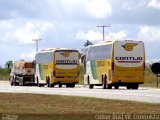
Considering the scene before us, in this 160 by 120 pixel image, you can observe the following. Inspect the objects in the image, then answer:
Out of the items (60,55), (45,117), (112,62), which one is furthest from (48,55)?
(45,117)

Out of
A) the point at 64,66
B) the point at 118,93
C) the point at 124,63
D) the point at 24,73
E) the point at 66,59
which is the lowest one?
the point at 118,93

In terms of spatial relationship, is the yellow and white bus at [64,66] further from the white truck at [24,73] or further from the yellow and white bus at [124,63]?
the white truck at [24,73]

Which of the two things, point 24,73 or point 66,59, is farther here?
point 24,73

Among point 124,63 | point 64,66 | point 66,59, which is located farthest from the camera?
point 64,66

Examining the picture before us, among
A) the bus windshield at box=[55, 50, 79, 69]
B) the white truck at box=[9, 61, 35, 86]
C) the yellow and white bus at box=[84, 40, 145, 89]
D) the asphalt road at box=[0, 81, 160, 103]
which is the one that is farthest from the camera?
the white truck at box=[9, 61, 35, 86]

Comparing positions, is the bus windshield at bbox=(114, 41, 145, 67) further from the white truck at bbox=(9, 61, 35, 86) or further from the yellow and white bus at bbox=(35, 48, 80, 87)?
the white truck at bbox=(9, 61, 35, 86)

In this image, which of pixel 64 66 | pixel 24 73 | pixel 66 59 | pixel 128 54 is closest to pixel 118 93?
pixel 128 54

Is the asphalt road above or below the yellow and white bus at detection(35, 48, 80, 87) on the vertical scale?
below

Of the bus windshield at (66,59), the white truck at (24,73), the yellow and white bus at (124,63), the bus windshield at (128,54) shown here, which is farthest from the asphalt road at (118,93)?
the white truck at (24,73)

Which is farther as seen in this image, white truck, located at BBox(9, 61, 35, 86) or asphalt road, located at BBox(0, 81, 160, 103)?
white truck, located at BBox(9, 61, 35, 86)

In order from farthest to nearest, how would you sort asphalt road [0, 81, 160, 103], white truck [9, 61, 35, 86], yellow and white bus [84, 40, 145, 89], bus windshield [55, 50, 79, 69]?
1. white truck [9, 61, 35, 86]
2. bus windshield [55, 50, 79, 69]
3. yellow and white bus [84, 40, 145, 89]
4. asphalt road [0, 81, 160, 103]

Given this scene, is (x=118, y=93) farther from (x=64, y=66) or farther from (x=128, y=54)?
(x=64, y=66)

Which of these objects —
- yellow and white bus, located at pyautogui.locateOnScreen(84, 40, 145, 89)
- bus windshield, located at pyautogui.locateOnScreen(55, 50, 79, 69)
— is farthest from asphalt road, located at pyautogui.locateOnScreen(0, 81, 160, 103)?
bus windshield, located at pyautogui.locateOnScreen(55, 50, 79, 69)

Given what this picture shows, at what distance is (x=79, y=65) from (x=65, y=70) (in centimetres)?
152
